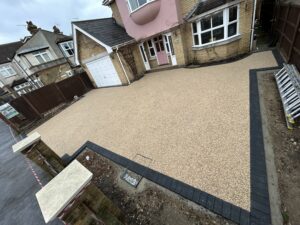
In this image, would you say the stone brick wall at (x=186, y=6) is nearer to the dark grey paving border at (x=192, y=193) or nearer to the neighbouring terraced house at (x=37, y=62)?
the dark grey paving border at (x=192, y=193)

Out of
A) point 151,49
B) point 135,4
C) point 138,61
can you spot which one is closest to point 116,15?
point 135,4

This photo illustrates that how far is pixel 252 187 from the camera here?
2.60 m

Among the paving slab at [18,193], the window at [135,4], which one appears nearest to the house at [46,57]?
the window at [135,4]

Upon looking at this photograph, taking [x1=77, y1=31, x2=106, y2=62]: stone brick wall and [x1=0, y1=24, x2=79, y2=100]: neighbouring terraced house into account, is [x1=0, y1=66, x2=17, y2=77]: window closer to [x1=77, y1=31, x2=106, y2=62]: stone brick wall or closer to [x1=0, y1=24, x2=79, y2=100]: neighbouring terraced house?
[x1=0, y1=24, x2=79, y2=100]: neighbouring terraced house

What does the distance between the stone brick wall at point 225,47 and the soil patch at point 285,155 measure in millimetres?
4540

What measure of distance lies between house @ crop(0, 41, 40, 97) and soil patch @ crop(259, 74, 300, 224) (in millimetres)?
28126

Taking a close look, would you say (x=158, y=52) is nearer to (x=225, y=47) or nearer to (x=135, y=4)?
(x=135, y=4)

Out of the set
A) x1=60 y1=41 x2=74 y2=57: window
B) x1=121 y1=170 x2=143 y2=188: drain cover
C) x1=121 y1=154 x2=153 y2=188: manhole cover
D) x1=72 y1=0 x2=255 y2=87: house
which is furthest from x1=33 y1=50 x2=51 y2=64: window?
x1=121 y1=170 x2=143 y2=188: drain cover

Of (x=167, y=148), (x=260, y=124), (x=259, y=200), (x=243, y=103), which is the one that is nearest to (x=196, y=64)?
(x=243, y=103)

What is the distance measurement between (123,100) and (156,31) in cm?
516

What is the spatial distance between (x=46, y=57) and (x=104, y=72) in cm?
1437

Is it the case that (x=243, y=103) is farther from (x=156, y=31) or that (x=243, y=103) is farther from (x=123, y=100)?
(x=156, y=31)

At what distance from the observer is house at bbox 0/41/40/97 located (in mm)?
→ 21436

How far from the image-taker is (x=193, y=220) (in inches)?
94.6
